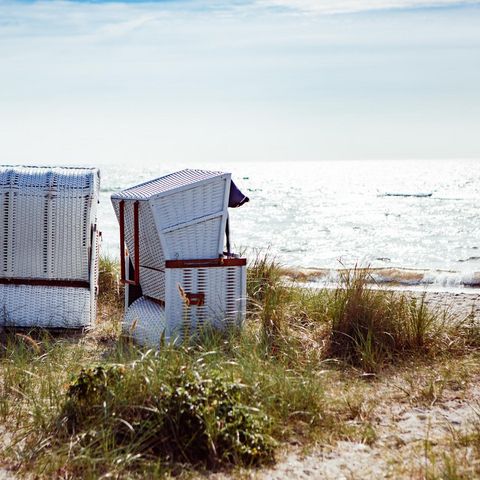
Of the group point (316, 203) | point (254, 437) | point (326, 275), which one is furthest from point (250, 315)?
point (316, 203)

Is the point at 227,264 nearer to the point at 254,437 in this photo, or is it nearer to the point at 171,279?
the point at 171,279

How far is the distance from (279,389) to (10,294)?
3.55 meters

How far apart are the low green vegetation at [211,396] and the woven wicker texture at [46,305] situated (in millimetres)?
1066

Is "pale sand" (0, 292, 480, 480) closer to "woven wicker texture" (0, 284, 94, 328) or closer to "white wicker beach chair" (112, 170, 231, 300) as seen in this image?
"white wicker beach chair" (112, 170, 231, 300)

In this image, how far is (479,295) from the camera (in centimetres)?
1002

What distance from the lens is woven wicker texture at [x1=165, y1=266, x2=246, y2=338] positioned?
6.80 m

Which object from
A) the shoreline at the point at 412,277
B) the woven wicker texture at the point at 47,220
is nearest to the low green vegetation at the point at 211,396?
the woven wicker texture at the point at 47,220

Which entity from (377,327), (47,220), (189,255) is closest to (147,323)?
(189,255)

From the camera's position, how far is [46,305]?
7.58 m

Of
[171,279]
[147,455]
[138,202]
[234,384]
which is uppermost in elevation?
[138,202]

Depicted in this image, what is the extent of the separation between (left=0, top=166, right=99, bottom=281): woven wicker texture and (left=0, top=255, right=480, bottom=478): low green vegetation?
1.17 metres

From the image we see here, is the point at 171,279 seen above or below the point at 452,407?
above

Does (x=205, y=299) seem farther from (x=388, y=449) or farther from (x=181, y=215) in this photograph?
(x=388, y=449)

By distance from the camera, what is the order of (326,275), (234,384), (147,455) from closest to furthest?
(147,455)
(234,384)
(326,275)
